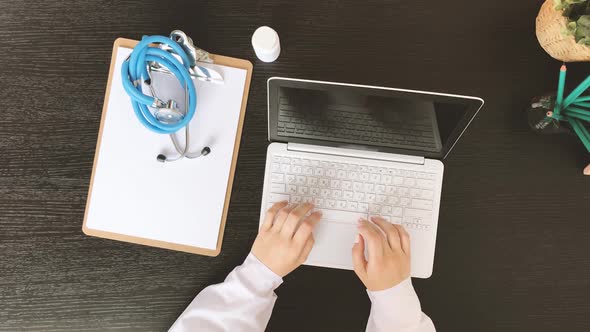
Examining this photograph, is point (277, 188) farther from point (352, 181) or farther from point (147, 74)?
point (147, 74)

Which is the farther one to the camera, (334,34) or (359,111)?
(334,34)

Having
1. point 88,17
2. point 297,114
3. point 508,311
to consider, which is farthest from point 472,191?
point 88,17

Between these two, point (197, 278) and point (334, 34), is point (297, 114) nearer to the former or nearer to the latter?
point (334, 34)

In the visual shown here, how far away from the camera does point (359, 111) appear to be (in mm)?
710

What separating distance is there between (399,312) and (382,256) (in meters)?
0.10

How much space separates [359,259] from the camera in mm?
755

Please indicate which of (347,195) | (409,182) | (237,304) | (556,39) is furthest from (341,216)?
(556,39)

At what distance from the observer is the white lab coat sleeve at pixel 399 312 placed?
0.75 meters

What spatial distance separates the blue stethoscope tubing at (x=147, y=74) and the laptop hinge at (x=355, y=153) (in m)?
0.21

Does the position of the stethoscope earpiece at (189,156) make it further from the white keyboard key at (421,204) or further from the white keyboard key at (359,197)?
the white keyboard key at (421,204)

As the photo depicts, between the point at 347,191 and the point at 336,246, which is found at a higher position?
the point at 347,191

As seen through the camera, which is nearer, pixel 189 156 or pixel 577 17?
pixel 577 17

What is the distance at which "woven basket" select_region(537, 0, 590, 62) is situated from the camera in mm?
732

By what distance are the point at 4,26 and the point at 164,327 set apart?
2.19ft
